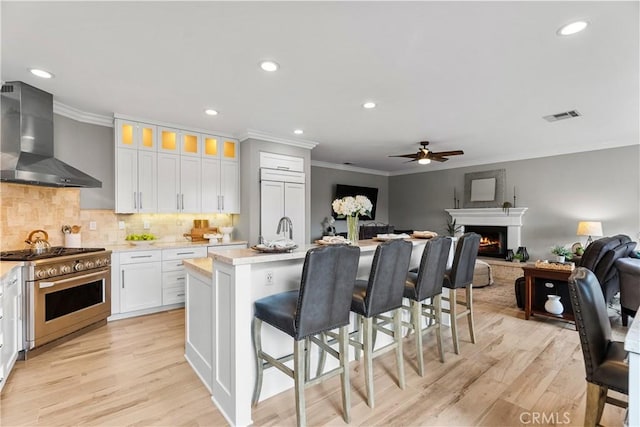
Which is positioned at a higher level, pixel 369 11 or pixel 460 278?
pixel 369 11

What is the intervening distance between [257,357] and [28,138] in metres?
3.19

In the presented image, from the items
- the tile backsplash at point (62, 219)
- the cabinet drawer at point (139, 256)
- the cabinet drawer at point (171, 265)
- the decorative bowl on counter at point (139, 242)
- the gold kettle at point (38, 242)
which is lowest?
the cabinet drawer at point (171, 265)

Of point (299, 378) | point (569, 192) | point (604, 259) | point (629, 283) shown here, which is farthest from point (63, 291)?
point (569, 192)

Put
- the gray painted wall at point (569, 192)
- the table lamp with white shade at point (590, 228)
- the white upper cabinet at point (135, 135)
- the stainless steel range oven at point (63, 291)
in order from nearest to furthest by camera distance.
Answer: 1. the stainless steel range oven at point (63, 291)
2. the white upper cabinet at point (135, 135)
3. the table lamp with white shade at point (590, 228)
4. the gray painted wall at point (569, 192)

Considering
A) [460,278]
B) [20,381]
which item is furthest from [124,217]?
[460,278]

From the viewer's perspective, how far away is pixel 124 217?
425 centimetres

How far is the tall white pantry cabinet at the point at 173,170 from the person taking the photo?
13.2ft

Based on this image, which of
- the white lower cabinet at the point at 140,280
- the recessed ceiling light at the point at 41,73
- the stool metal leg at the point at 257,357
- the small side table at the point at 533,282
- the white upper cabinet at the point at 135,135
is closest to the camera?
the stool metal leg at the point at 257,357

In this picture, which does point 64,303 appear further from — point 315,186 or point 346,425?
point 315,186

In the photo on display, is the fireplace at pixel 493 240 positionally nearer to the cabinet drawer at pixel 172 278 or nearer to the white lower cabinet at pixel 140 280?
the cabinet drawer at pixel 172 278

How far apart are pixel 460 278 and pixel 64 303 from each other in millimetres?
4001

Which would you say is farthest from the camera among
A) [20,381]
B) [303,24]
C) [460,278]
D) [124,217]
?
[124,217]

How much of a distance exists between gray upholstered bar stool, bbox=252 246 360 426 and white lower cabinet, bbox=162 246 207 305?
251 centimetres

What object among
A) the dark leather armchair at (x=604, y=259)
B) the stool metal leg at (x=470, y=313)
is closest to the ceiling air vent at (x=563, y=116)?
the dark leather armchair at (x=604, y=259)
